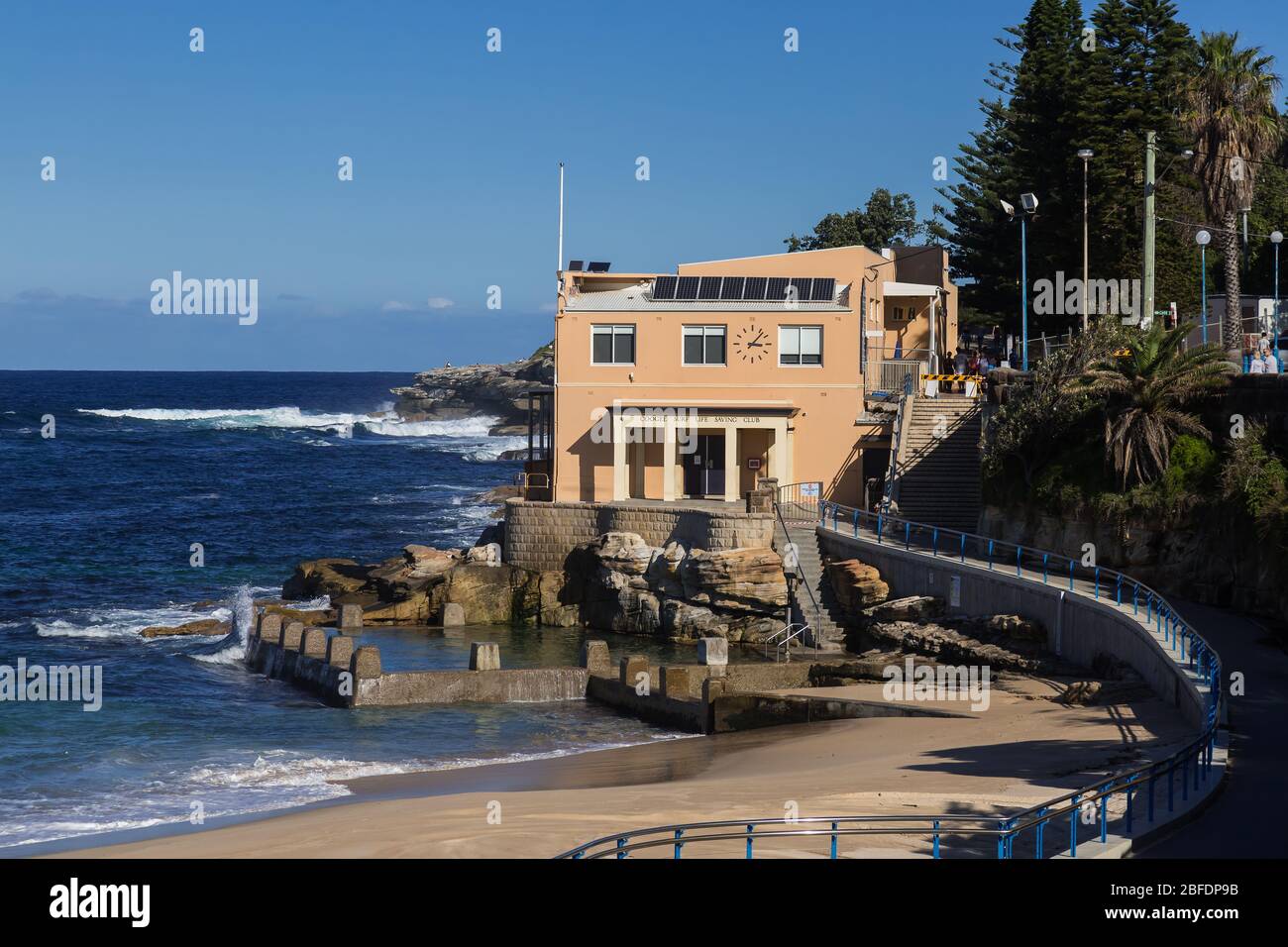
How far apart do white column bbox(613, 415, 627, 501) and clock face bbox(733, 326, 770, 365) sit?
12.0 ft

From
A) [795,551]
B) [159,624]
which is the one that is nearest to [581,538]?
[795,551]

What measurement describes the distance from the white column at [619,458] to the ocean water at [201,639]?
4802 mm

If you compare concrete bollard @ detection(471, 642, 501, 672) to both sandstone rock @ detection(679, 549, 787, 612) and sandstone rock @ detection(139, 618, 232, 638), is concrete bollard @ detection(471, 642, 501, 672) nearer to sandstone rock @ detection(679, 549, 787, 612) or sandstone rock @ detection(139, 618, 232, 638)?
sandstone rock @ detection(679, 549, 787, 612)

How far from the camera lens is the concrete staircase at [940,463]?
35.8 metres

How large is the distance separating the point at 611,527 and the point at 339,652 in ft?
34.8

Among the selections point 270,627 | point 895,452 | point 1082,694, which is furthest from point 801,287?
point 1082,694

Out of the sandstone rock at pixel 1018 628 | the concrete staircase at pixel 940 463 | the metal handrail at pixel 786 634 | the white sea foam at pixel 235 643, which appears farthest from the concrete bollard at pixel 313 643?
the concrete staircase at pixel 940 463

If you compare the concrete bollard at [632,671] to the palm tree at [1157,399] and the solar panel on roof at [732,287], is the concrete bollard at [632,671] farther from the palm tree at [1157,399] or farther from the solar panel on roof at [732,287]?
the solar panel on roof at [732,287]

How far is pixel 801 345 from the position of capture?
39.5 metres

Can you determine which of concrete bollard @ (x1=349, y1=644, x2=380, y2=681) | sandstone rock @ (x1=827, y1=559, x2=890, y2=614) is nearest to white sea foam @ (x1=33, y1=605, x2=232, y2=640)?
concrete bollard @ (x1=349, y1=644, x2=380, y2=681)

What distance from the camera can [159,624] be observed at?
122 feet

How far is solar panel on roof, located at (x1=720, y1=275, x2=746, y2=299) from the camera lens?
39.9 m
